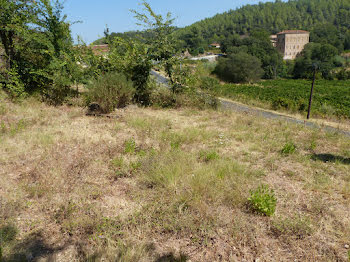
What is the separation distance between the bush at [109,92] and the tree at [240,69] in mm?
52406

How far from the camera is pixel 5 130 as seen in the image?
6.48m

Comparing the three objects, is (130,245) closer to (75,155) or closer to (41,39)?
(75,155)

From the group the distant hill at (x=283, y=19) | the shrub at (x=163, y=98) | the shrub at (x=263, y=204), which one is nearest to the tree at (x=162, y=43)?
the shrub at (x=163, y=98)

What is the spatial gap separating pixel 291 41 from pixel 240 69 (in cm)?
6269

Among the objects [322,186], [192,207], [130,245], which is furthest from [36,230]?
[322,186]

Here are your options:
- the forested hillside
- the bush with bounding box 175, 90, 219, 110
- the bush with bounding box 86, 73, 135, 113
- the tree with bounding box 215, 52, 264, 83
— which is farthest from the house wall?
the bush with bounding box 86, 73, 135, 113

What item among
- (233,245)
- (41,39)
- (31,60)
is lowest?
(233,245)

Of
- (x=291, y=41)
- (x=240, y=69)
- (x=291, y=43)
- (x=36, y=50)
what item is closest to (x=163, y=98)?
(x=36, y=50)

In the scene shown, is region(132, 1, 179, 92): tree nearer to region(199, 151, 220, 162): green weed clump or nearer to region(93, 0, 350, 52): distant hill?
region(199, 151, 220, 162): green weed clump

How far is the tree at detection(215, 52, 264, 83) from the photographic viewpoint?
190 feet

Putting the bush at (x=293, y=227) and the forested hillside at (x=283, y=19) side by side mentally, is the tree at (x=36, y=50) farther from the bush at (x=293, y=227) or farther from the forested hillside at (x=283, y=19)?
the forested hillside at (x=283, y=19)

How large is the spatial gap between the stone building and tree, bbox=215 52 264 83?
5512cm

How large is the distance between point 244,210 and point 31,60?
427 inches

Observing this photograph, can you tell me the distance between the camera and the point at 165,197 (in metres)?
3.61
